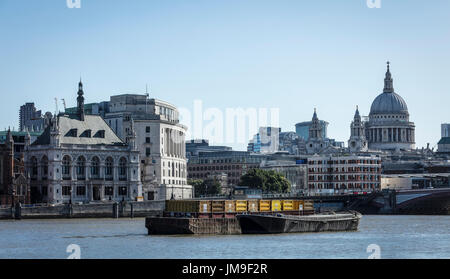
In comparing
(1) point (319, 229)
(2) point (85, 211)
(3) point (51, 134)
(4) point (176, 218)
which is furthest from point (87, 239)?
(3) point (51, 134)

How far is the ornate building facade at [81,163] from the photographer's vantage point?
152750mm

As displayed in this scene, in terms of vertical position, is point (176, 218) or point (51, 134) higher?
point (51, 134)

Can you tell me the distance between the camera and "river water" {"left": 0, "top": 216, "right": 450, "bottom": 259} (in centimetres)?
6172

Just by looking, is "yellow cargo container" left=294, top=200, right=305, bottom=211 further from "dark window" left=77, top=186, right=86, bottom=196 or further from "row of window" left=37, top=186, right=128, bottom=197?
"dark window" left=77, top=186, right=86, bottom=196

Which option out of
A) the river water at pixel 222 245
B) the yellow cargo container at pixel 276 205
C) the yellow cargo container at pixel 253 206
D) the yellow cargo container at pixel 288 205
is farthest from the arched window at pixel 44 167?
the yellow cargo container at pixel 253 206

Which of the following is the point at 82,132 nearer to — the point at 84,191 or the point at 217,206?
the point at 84,191

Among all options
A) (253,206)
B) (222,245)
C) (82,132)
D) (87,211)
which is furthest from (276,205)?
(82,132)

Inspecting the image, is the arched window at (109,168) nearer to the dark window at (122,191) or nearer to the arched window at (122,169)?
the arched window at (122,169)

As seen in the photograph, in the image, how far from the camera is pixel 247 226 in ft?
278

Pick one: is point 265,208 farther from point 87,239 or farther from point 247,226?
point 87,239

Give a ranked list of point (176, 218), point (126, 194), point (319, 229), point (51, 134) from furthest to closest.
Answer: point (126, 194) < point (51, 134) < point (319, 229) < point (176, 218)

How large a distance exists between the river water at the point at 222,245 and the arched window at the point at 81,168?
6599 cm

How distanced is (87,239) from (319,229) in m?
24.0
